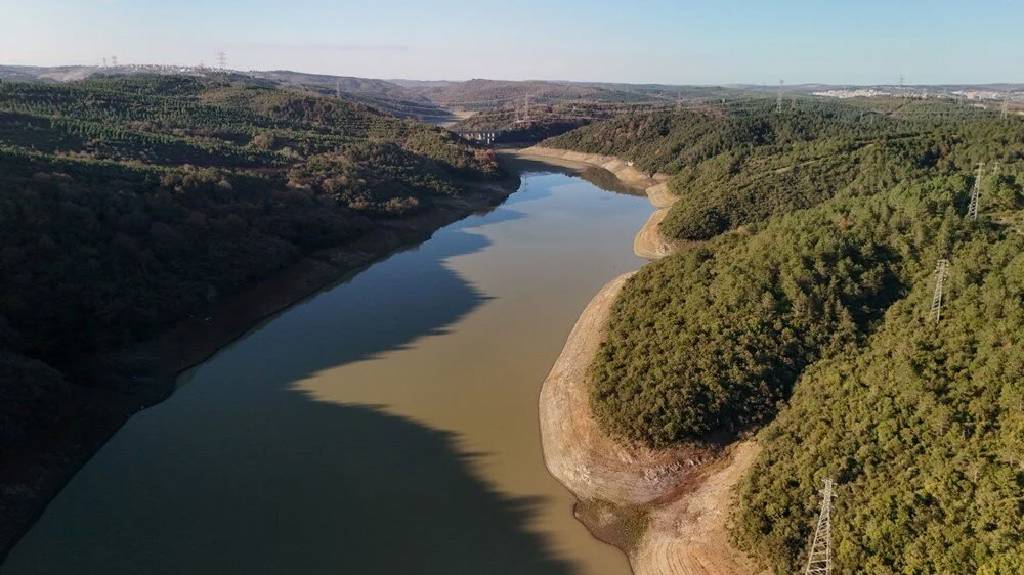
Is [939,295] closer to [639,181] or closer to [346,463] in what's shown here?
[346,463]

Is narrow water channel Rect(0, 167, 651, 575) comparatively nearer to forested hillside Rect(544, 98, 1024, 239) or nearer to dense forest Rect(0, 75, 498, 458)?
dense forest Rect(0, 75, 498, 458)

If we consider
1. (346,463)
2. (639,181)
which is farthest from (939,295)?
(639,181)

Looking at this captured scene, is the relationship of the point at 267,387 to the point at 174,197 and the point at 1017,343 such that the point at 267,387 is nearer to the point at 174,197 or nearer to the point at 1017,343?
the point at 174,197

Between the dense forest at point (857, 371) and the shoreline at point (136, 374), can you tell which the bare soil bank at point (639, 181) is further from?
the shoreline at point (136, 374)

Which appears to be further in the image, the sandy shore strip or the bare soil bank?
the bare soil bank

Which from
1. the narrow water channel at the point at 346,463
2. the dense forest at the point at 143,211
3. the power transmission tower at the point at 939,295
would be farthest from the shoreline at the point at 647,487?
the dense forest at the point at 143,211

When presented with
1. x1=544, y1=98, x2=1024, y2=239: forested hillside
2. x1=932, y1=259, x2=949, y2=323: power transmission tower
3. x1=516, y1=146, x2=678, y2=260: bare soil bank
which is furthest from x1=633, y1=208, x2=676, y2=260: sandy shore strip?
x1=932, y1=259, x2=949, y2=323: power transmission tower
